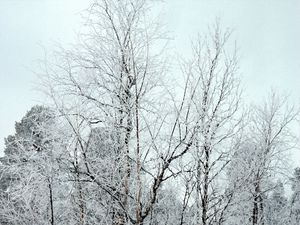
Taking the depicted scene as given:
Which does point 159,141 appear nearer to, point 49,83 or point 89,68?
point 89,68

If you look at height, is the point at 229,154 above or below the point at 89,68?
below

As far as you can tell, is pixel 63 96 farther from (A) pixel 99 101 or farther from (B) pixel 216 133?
(B) pixel 216 133

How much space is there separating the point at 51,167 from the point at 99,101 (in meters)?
1.13

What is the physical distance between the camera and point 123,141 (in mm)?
5594

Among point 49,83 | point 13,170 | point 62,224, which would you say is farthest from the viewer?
point 62,224

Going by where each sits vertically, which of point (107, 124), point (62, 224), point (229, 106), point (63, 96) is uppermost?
point (229, 106)

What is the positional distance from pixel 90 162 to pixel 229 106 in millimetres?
2715

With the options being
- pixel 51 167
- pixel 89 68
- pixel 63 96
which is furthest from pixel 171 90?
pixel 51 167

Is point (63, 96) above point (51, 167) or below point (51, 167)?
above

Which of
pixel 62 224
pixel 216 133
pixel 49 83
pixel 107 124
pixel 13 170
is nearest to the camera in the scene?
pixel 13 170

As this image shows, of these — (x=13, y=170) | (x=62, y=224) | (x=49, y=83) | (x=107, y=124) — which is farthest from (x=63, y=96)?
(x=62, y=224)

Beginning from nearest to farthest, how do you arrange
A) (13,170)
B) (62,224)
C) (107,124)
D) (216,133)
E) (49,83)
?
(13,170), (107,124), (49,83), (216,133), (62,224)

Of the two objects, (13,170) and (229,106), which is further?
(229,106)

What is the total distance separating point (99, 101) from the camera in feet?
18.9
